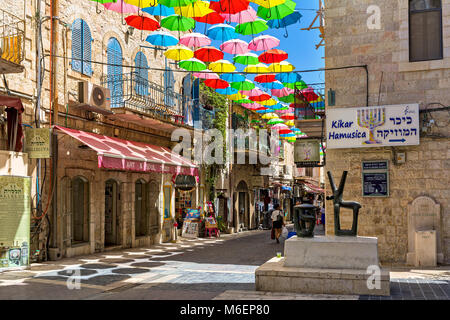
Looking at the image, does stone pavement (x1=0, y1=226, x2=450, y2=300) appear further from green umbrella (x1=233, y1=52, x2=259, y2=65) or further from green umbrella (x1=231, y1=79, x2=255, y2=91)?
Result: green umbrella (x1=231, y1=79, x2=255, y2=91)

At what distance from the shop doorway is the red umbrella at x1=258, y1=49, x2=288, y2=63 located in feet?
22.4

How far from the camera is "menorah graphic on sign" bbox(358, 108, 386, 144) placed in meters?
12.4

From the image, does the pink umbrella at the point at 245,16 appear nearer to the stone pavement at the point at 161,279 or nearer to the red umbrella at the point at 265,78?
the red umbrella at the point at 265,78

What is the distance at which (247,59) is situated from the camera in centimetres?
1652

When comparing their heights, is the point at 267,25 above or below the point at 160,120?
above

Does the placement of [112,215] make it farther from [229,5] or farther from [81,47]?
[229,5]

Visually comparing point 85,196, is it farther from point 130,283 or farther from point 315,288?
point 315,288

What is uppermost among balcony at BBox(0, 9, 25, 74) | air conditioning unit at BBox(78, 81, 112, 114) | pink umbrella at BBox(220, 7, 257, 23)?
pink umbrella at BBox(220, 7, 257, 23)

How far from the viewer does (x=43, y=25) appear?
13.0 meters

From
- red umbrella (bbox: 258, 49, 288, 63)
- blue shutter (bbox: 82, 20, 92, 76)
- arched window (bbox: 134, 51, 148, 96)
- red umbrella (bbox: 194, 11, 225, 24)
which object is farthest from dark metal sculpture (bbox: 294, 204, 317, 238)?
arched window (bbox: 134, 51, 148, 96)

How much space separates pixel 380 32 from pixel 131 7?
7.22 metres
